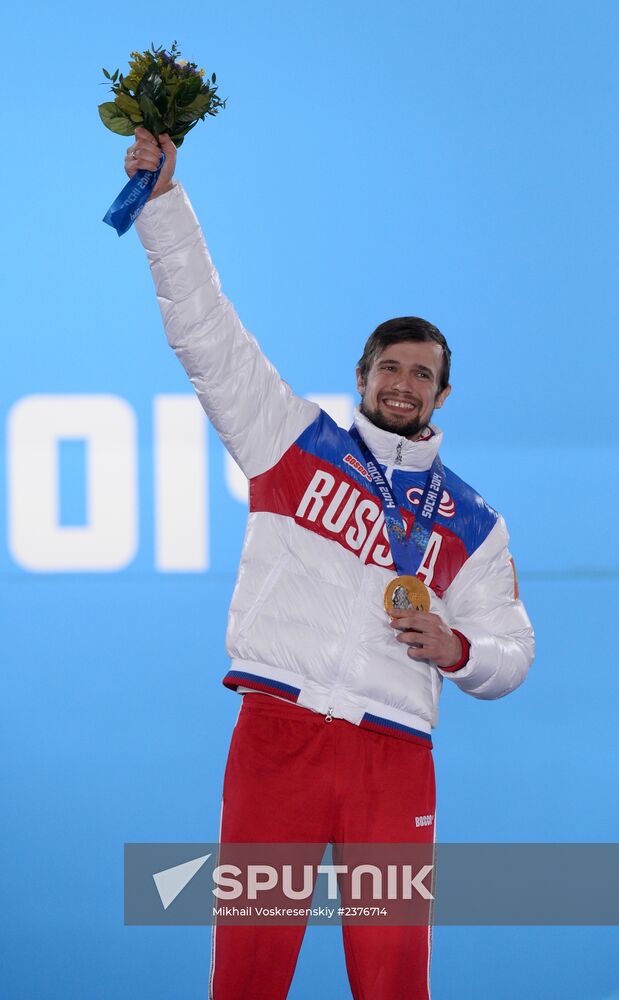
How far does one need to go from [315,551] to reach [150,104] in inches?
31.8

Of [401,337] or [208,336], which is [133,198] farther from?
[401,337]

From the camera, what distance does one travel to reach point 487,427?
3666 mm

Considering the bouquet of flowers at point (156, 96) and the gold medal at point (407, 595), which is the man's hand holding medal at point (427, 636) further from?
the bouquet of flowers at point (156, 96)

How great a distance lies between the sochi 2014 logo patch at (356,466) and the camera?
2270 mm

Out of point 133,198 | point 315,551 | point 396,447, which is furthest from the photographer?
Result: point 396,447

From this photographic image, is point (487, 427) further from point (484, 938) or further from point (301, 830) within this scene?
point (301, 830)

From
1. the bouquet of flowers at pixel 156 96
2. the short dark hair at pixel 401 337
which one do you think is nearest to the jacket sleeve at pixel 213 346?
the bouquet of flowers at pixel 156 96

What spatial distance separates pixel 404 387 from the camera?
2346mm

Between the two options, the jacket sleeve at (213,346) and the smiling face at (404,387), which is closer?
the jacket sleeve at (213,346)

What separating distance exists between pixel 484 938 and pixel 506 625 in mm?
1566

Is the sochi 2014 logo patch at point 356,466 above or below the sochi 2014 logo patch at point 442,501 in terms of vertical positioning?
above

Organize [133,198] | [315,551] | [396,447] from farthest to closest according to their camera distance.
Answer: [396,447] < [315,551] < [133,198]

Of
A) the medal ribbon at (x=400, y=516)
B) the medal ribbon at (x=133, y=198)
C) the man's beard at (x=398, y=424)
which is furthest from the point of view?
the man's beard at (x=398, y=424)

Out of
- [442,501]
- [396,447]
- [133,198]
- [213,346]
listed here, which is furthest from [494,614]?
[133,198]
